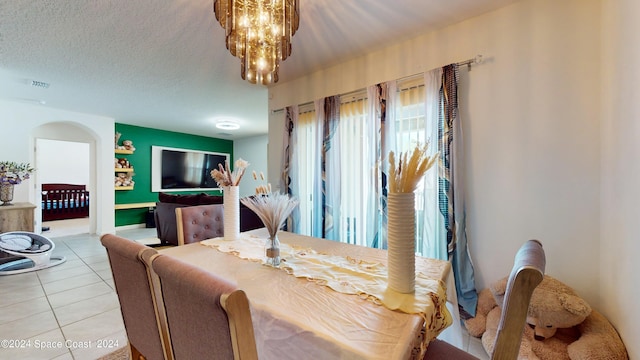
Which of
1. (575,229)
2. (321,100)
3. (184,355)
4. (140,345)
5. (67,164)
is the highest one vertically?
(321,100)

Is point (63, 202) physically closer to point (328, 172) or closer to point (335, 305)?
point (328, 172)

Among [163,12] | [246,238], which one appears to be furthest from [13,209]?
[246,238]

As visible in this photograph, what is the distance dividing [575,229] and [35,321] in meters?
4.00

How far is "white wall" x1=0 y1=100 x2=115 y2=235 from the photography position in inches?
153

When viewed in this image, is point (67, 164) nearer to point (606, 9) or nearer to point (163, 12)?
point (163, 12)

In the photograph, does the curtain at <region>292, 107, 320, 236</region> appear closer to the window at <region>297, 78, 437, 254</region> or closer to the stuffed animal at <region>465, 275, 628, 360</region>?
the window at <region>297, 78, 437, 254</region>

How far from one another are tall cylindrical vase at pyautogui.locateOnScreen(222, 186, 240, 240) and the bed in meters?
8.26

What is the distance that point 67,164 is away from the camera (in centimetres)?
762

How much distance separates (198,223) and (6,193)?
12.3 ft

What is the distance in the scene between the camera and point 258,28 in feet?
5.05

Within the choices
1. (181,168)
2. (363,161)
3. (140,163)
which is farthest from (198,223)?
(181,168)

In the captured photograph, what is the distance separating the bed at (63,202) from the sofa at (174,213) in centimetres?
486

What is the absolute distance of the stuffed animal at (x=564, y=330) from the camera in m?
1.27

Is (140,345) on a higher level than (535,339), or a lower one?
higher
